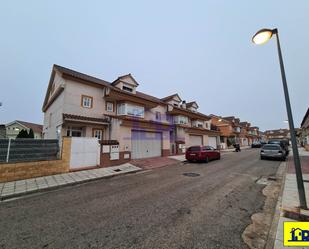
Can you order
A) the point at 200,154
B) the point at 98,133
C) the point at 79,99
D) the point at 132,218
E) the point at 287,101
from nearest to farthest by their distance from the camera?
the point at 132,218 < the point at 287,101 < the point at 79,99 < the point at 200,154 < the point at 98,133

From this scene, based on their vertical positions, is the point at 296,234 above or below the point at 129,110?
below

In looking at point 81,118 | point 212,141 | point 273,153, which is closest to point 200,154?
point 273,153

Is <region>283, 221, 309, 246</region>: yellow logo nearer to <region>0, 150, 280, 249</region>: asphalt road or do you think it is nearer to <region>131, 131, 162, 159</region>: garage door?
<region>0, 150, 280, 249</region>: asphalt road

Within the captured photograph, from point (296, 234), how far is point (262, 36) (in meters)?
5.35

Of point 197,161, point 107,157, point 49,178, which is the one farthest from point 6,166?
point 197,161

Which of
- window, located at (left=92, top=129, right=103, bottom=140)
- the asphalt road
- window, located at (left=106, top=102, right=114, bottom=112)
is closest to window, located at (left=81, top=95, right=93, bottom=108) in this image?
window, located at (left=106, top=102, right=114, bottom=112)

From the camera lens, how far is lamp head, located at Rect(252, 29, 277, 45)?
4.35 meters

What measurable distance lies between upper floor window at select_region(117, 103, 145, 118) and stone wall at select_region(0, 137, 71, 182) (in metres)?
6.59

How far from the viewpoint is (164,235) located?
3.12 m

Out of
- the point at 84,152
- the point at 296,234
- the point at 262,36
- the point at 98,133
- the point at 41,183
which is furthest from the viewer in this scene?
the point at 98,133

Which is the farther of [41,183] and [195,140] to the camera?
[195,140]

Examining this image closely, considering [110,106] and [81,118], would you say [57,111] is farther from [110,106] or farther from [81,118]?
[110,106]

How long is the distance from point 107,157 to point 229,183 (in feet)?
27.9

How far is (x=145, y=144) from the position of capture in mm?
15203
